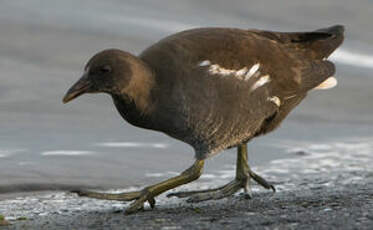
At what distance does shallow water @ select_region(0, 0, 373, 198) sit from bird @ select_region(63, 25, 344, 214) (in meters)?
1.22

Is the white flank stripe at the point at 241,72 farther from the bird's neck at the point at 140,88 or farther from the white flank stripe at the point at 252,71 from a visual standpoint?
the bird's neck at the point at 140,88

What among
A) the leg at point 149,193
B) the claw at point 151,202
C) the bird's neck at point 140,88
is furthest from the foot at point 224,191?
the bird's neck at point 140,88

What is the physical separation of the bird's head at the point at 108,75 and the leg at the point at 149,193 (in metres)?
0.65

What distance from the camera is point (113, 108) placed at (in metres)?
9.04

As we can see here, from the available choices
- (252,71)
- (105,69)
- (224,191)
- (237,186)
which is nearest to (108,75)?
(105,69)

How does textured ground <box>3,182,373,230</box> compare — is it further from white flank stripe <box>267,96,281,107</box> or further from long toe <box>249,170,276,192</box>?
white flank stripe <box>267,96,281,107</box>

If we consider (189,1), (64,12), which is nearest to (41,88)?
(64,12)

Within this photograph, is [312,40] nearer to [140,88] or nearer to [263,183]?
[263,183]

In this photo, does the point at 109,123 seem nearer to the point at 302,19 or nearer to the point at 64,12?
the point at 64,12

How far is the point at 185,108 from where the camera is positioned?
5590mm

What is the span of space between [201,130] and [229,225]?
4.04 ft

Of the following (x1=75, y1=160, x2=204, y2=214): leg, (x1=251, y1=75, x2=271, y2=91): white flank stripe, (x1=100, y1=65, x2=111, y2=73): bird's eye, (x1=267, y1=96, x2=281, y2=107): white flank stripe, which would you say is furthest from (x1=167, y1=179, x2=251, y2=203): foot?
(x1=100, y1=65, x2=111, y2=73): bird's eye

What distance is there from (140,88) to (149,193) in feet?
2.27

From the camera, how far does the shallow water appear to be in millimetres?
7508
